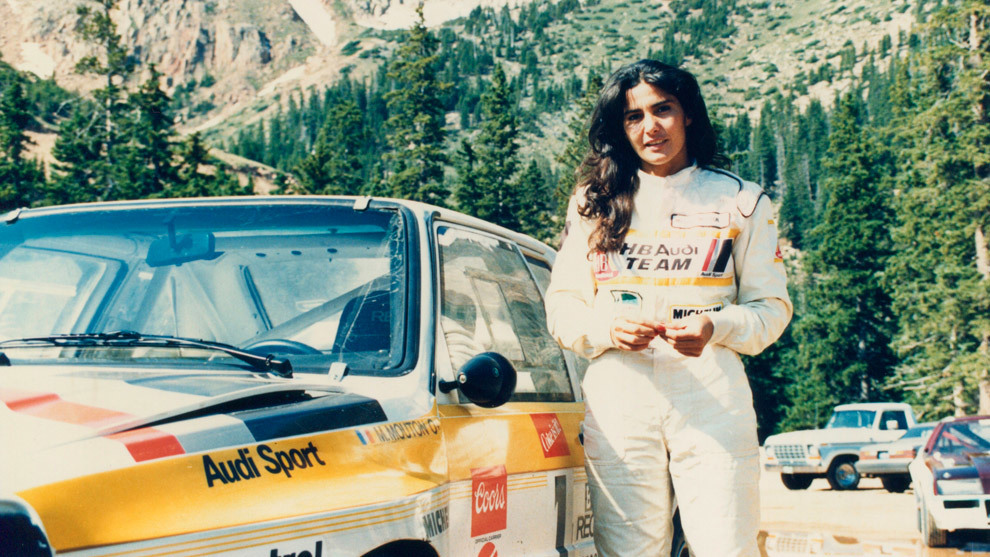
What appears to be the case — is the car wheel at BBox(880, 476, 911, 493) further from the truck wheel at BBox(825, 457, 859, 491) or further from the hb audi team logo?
the hb audi team logo

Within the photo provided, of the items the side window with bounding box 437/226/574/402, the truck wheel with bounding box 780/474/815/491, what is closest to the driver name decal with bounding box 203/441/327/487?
the side window with bounding box 437/226/574/402

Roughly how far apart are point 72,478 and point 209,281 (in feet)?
4.83

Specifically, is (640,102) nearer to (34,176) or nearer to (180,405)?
(180,405)

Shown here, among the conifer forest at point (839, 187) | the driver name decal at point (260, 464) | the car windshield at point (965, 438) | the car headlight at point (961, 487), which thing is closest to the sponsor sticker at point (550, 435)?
the driver name decal at point (260, 464)

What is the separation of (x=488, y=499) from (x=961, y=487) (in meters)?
9.64

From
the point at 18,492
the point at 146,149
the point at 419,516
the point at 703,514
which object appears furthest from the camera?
the point at 146,149

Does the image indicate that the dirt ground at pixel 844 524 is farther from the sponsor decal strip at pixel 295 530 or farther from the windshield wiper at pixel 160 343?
the windshield wiper at pixel 160 343

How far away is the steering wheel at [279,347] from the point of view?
309cm

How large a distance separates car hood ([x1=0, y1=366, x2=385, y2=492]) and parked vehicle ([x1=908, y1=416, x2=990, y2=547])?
10123 millimetres

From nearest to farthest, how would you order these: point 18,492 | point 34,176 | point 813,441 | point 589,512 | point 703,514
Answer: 1. point 18,492
2. point 703,514
3. point 589,512
4. point 813,441
5. point 34,176

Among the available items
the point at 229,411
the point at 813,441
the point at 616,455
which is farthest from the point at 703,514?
the point at 813,441

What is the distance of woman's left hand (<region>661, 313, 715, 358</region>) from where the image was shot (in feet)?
9.65

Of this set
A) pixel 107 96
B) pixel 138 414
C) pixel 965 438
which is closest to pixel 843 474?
pixel 965 438

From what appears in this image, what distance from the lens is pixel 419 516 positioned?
277 centimetres
